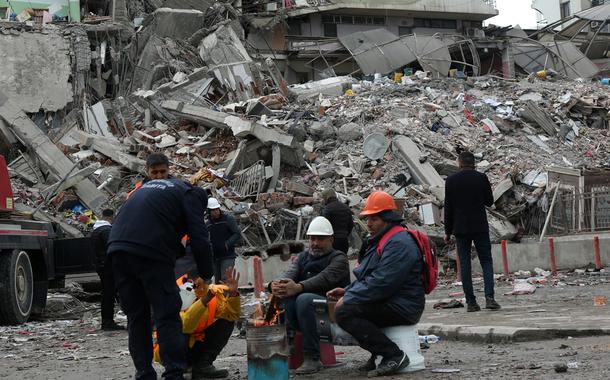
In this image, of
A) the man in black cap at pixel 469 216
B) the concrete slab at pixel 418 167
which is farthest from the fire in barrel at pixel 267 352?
the concrete slab at pixel 418 167

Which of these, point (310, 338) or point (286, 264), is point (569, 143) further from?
point (310, 338)

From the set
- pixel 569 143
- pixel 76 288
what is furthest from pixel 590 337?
pixel 569 143

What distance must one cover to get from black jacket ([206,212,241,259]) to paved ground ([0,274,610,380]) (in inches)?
64.8

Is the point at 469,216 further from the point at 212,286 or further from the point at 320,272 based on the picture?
the point at 212,286

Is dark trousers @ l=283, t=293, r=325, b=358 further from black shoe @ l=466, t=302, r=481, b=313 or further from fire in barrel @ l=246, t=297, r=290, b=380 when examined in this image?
black shoe @ l=466, t=302, r=481, b=313

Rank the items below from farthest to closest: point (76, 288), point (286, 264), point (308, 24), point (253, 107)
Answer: point (308, 24) < point (253, 107) < point (286, 264) < point (76, 288)

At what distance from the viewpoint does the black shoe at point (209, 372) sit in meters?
7.39

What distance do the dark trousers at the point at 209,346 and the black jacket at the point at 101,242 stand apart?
553 cm

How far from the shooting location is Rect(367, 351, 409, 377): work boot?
6832 mm

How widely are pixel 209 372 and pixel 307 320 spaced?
83 centimetres

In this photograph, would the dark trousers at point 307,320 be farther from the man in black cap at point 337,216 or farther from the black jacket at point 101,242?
the black jacket at point 101,242

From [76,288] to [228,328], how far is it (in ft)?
39.4

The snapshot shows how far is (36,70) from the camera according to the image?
32375 mm

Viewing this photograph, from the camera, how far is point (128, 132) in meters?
30.3
